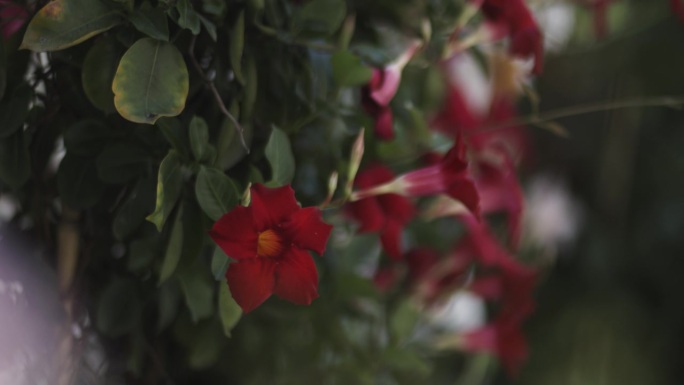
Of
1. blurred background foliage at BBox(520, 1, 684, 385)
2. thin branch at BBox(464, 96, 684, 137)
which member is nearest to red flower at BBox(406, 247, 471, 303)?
thin branch at BBox(464, 96, 684, 137)

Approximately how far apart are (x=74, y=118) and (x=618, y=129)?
0.76 meters

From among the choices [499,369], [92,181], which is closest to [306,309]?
[92,181]

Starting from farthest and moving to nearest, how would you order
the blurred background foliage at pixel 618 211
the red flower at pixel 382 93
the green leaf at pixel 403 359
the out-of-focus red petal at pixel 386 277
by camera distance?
1. the blurred background foliage at pixel 618 211
2. the out-of-focus red petal at pixel 386 277
3. the green leaf at pixel 403 359
4. the red flower at pixel 382 93

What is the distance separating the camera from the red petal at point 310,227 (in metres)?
0.33

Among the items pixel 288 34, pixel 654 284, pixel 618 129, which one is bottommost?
pixel 654 284

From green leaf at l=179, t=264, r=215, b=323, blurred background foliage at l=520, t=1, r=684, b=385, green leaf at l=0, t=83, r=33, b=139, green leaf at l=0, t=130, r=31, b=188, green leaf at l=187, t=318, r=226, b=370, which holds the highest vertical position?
green leaf at l=0, t=83, r=33, b=139

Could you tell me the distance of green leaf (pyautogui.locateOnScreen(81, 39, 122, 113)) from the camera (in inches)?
13.7

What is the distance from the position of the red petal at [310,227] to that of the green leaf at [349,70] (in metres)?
0.10

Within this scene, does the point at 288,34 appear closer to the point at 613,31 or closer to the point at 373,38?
the point at 373,38

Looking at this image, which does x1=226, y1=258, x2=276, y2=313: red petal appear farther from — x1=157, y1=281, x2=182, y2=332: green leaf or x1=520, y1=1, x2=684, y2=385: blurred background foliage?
x1=520, y1=1, x2=684, y2=385: blurred background foliage

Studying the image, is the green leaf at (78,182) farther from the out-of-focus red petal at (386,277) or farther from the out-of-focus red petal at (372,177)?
the out-of-focus red petal at (386,277)

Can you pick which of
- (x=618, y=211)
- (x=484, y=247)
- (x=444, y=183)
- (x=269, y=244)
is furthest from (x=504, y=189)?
(x=618, y=211)

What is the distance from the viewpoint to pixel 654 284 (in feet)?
3.08

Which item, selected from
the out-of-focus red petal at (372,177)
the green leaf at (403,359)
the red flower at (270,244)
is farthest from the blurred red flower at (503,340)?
the red flower at (270,244)
